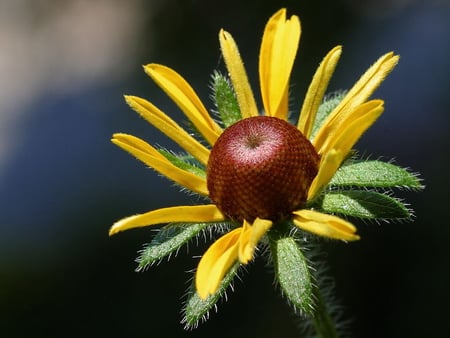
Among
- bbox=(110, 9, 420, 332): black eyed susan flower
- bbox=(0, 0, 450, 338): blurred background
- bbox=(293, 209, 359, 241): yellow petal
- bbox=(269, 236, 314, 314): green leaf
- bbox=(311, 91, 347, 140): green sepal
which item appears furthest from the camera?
bbox=(0, 0, 450, 338): blurred background

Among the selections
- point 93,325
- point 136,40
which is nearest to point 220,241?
point 93,325

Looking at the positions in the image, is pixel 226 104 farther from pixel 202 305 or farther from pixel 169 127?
pixel 202 305

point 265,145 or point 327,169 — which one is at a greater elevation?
point 265,145

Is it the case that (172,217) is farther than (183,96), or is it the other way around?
(183,96)

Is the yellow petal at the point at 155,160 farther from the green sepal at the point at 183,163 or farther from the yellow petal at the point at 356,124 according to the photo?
the yellow petal at the point at 356,124

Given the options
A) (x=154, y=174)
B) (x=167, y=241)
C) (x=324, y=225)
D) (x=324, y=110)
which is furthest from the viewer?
(x=154, y=174)

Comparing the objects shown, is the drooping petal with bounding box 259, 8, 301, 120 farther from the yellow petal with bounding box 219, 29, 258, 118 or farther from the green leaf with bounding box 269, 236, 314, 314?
the green leaf with bounding box 269, 236, 314, 314

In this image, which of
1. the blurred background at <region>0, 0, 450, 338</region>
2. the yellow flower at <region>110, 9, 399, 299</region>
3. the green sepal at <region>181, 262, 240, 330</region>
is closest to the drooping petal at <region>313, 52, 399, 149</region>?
the yellow flower at <region>110, 9, 399, 299</region>

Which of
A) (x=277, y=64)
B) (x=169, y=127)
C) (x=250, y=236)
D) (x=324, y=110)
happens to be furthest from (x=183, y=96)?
(x=250, y=236)
